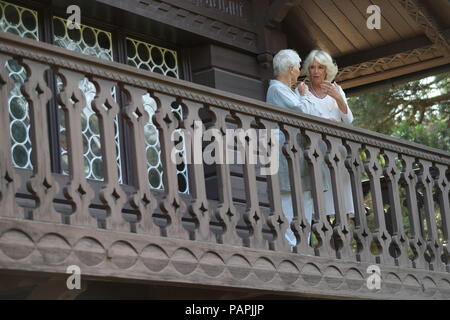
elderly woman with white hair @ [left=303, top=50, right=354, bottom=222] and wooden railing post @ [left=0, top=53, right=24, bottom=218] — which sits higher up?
elderly woman with white hair @ [left=303, top=50, right=354, bottom=222]

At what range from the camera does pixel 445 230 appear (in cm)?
962

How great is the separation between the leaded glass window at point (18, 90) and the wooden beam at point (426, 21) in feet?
12.7

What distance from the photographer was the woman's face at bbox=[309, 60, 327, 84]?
31.3ft

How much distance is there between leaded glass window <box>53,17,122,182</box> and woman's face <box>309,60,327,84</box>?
1.79 m

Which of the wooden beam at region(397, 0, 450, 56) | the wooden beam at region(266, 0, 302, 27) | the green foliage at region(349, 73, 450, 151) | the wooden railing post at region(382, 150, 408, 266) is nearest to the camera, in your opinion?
the wooden railing post at region(382, 150, 408, 266)

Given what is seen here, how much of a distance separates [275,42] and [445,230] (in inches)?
109

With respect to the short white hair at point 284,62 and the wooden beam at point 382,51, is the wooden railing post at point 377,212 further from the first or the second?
the wooden beam at point 382,51

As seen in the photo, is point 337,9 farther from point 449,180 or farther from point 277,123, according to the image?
point 277,123

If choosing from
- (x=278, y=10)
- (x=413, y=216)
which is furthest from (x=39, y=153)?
(x=278, y=10)

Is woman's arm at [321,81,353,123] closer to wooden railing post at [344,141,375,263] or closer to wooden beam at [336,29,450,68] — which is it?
wooden railing post at [344,141,375,263]

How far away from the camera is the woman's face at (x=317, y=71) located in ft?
31.3

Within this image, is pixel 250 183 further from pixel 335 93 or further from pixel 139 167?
pixel 335 93

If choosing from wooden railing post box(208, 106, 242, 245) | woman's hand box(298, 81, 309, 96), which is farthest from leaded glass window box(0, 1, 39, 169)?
woman's hand box(298, 81, 309, 96)

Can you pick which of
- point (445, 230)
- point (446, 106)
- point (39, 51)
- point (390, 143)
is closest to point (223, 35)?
point (390, 143)
